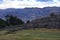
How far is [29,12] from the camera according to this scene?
21359mm

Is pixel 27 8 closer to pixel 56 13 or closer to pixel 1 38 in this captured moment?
pixel 56 13

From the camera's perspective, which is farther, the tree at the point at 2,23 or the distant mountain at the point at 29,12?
the distant mountain at the point at 29,12

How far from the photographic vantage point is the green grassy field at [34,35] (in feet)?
56.4

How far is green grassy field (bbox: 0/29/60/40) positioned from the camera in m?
17.2

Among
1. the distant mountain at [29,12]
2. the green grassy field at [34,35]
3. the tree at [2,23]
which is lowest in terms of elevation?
the green grassy field at [34,35]

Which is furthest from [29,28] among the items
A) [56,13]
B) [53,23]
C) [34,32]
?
[56,13]

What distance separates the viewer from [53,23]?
18.9 m

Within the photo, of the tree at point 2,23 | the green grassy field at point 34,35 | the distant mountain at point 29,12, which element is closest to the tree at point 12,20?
the distant mountain at point 29,12

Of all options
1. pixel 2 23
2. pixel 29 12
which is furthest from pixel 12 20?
pixel 29 12

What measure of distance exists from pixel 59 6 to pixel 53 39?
6.00 metres

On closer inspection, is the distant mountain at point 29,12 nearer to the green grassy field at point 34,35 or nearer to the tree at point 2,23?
the tree at point 2,23

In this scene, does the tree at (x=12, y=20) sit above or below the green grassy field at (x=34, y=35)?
above

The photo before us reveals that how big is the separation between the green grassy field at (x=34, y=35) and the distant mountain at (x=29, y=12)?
247 centimetres

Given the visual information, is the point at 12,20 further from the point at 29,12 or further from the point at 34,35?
the point at 34,35
